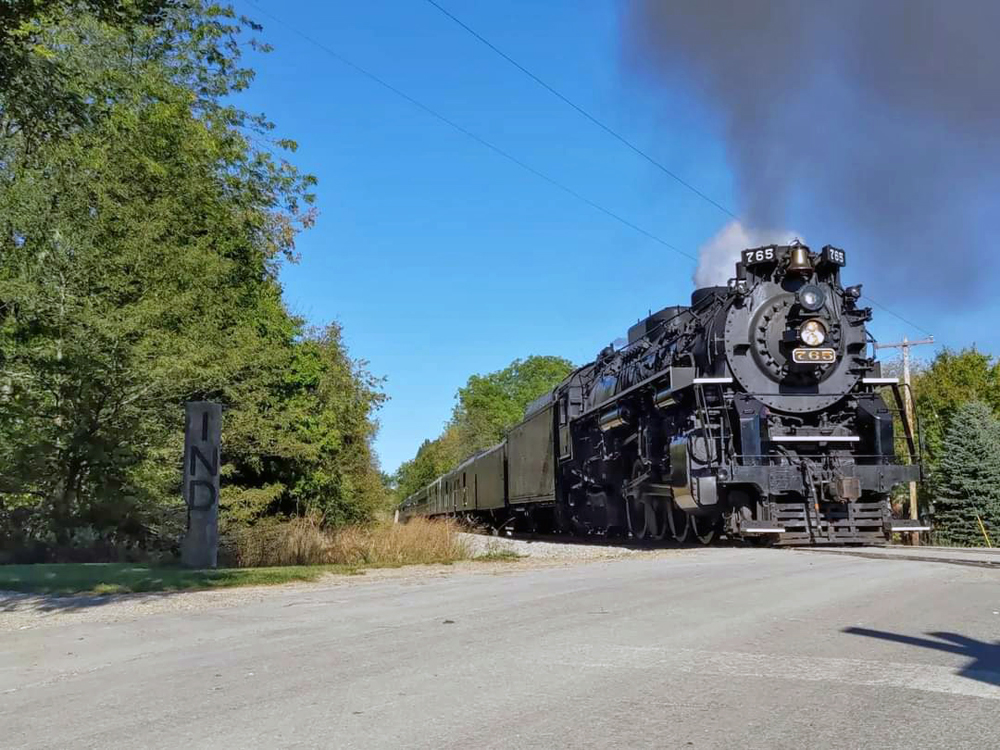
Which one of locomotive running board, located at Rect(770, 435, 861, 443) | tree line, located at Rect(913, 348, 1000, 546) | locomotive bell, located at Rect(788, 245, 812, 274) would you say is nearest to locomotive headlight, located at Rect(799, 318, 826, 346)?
locomotive bell, located at Rect(788, 245, 812, 274)

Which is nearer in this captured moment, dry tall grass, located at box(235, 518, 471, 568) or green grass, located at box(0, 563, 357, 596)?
green grass, located at box(0, 563, 357, 596)

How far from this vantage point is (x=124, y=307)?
1648 centimetres

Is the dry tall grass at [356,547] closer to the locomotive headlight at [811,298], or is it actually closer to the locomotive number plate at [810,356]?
the locomotive number plate at [810,356]

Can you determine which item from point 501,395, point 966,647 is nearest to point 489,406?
point 501,395

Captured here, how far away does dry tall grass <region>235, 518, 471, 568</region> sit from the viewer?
1544 centimetres

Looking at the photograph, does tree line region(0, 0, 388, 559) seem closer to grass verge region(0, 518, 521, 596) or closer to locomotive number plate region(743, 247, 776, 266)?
grass verge region(0, 518, 521, 596)

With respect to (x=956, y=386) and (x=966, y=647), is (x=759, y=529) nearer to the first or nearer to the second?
(x=966, y=647)

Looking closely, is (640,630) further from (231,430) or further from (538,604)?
(231,430)

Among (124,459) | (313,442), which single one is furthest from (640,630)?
(313,442)

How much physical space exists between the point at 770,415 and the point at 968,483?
22576 mm

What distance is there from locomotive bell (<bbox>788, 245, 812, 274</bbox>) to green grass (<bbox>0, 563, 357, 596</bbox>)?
9552 millimetres

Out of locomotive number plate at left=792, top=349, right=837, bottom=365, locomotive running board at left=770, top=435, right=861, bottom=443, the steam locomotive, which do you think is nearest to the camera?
the steam locomotive

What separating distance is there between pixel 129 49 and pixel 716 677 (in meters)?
22.5

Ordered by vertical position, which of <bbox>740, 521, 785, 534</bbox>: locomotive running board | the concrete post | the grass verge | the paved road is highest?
the concrete post
